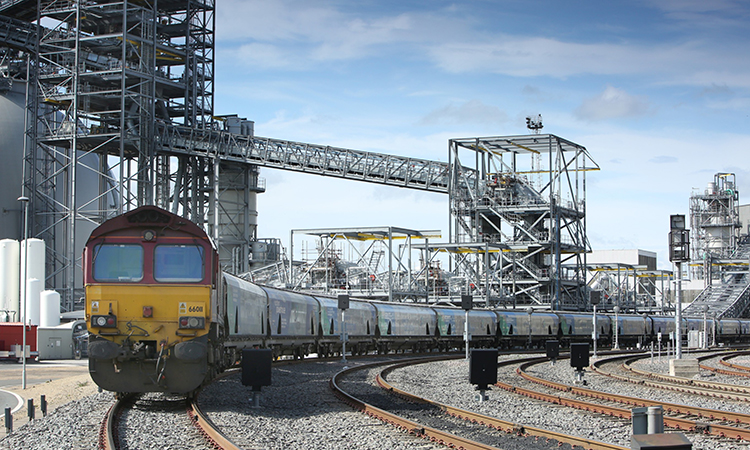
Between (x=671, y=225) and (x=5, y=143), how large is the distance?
6413cm

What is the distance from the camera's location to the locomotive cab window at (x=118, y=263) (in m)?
16.2

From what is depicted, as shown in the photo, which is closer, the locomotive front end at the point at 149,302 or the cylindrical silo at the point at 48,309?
the locomotive front end at the point at 149,302

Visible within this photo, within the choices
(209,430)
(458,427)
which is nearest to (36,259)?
(209,430)

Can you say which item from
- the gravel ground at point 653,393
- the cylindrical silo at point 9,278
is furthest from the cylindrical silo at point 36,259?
the gravel ground at point 653,393

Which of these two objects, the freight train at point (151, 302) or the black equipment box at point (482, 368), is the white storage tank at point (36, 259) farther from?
the black equipment box at point (482, 368)

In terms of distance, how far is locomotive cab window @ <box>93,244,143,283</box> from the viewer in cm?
1620

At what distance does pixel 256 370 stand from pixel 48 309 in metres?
42.6

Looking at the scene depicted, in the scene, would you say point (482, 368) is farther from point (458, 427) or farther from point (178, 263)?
point (178, 263)

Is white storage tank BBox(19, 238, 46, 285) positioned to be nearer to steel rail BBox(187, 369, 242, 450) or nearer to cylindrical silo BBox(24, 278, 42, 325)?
cylindrical silo BBox(24, 278, 42, 325)

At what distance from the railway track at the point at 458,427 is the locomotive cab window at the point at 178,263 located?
429 centimetres

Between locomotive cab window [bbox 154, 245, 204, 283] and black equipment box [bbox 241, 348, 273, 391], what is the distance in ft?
7.39

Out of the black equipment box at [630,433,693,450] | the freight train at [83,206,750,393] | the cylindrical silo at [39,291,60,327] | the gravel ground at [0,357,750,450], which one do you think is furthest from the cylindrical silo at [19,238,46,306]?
the black equipment box at [630,433,693,450]

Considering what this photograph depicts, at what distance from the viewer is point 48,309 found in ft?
180

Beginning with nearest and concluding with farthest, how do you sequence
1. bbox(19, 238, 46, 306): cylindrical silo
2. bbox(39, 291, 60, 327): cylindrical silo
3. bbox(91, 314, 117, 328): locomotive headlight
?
bbox(91, 314, 117, 328): locomotive headlight
bbox(39, 291, 60, 327): cylindrical silo
bbox(19, 238, 46, 306): cylindrical silo
